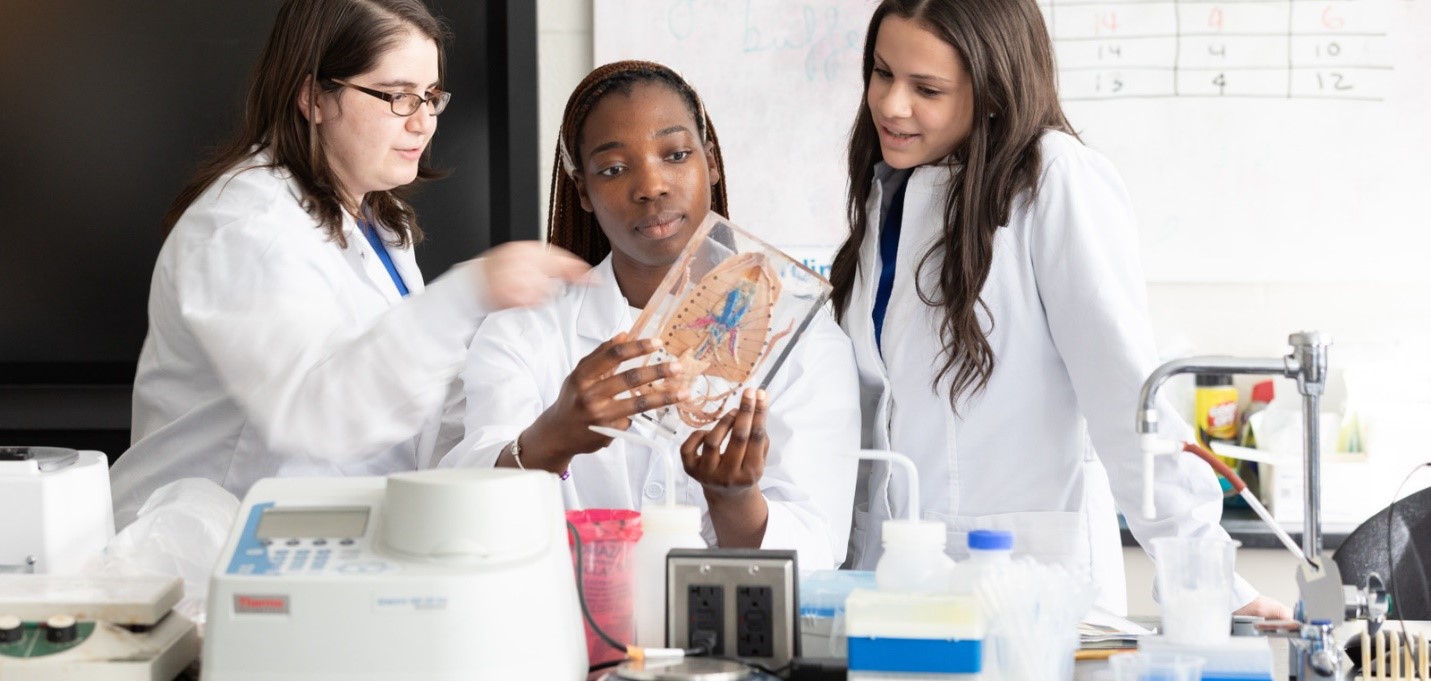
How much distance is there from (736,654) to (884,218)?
938 mm

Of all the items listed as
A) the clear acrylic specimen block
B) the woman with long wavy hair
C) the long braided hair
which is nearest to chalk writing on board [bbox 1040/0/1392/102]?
the woman with long wavy hair

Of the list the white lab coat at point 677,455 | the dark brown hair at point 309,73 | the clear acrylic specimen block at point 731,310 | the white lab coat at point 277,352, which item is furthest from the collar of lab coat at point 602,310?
the clear acrylic specimen block at point 731,310

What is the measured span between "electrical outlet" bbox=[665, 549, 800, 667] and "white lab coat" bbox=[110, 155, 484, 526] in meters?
0.46

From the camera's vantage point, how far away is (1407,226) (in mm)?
2658

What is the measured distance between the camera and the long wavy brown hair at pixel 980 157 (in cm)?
181

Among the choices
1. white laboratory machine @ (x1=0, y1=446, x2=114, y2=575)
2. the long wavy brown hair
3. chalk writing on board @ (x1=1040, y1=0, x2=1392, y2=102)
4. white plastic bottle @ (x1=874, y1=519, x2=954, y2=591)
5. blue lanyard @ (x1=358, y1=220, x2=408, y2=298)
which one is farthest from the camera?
chalk writing on board @ (x1=1040, y1=0, x2=1392, y2=102)

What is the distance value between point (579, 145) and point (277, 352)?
1.82 feet

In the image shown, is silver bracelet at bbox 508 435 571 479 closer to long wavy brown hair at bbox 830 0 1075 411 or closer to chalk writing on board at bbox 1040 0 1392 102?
long wavy brown hair at bbox 830 0 1075 411

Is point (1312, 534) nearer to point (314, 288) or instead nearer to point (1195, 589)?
point (1195, 589)

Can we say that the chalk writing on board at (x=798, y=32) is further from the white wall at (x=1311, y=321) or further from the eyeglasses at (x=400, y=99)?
the eyeglasses at (x=400, y=99)

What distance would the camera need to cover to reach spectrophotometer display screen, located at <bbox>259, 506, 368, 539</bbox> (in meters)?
1.20

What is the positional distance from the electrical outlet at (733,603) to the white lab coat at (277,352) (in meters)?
0.46

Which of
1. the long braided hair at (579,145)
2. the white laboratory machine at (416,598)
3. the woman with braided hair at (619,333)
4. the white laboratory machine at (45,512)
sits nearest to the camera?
the white laboratory machine at (416,598)

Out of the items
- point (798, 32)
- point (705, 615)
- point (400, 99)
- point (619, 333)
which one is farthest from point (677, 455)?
point (798, 32)
